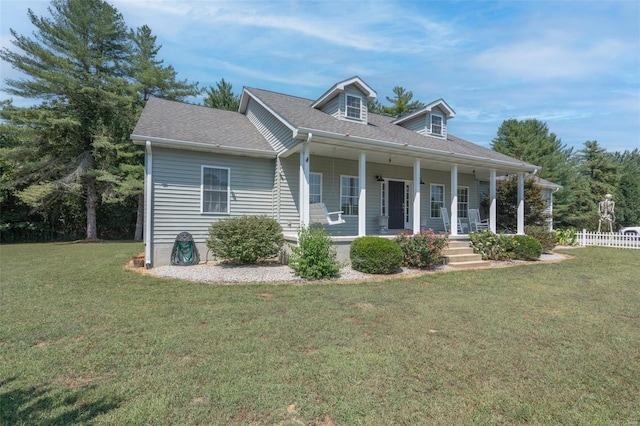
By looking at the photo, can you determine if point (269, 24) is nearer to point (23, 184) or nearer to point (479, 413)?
point (479, 413)

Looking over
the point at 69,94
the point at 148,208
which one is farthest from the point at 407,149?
the point at 69,94

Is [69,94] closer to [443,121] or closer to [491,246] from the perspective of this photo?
[443,121]

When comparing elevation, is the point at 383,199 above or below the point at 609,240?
above

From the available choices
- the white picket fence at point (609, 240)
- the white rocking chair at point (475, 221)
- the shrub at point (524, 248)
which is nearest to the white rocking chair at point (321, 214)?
the shrub at point (524, 248)

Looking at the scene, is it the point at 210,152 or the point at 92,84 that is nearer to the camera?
the point at 210,152

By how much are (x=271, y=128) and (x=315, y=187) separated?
2.47m

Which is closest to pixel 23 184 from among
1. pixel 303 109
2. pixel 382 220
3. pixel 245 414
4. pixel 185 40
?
pixel 185 40

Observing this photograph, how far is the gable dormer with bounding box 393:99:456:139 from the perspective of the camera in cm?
1276

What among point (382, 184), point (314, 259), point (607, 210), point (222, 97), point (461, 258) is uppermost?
point (222, 97)

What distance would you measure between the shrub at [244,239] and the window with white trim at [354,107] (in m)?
5.33

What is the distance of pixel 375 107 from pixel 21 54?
23317 mm

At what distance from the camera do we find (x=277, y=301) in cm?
531

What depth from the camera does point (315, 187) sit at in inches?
431

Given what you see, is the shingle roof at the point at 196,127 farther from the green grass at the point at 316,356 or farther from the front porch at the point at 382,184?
the green grass at the point at 316,356
